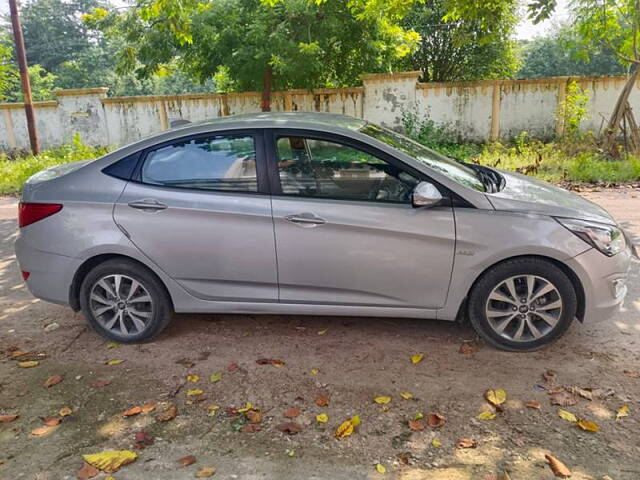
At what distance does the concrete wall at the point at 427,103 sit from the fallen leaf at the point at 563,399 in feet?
37.3

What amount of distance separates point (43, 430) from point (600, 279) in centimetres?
369

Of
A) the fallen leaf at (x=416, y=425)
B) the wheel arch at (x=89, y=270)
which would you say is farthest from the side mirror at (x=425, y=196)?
the wheel arch at (x=89, y=270)

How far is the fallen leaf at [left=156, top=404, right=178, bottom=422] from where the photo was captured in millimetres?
3165

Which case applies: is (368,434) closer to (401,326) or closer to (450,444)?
(450,444)

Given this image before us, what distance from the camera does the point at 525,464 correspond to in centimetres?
269

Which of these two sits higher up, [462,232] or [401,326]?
[462,232]

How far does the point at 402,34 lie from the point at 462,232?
12.3 meters

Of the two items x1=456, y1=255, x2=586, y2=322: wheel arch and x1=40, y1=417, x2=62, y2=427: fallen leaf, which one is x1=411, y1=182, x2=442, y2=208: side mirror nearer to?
x1=456, y1=255, x2=586, y2=322: wheel arch

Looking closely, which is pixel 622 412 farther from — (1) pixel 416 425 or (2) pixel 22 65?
(2) pixel 22 65

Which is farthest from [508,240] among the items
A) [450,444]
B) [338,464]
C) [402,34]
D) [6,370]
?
[402,34]

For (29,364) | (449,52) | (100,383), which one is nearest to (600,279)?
(100,383)

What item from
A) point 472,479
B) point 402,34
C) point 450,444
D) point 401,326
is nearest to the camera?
point 472,479

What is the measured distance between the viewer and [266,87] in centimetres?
1377

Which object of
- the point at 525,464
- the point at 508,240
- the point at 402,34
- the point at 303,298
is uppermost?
the point at 402,34
